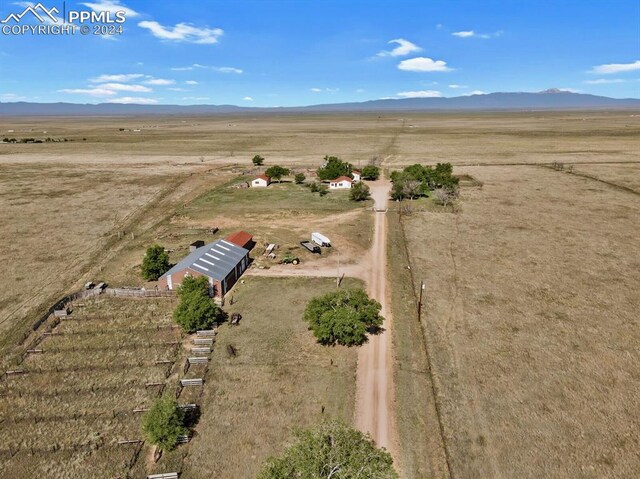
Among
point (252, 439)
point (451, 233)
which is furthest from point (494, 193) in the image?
point (252, 439)

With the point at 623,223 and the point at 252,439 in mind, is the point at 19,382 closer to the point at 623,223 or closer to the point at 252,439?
the point at 252,439

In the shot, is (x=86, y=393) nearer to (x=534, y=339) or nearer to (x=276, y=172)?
(x=534, y=339)

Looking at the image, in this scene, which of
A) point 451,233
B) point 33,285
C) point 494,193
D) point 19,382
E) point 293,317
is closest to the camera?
point 19,382

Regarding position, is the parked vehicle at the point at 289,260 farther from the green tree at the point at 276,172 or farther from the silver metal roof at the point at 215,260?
the green tree at the point at 276,172

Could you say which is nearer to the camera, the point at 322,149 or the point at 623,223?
the point at 623,223

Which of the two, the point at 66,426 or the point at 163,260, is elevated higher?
the point at 163,260

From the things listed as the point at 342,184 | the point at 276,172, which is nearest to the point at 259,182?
the point at 276,172
